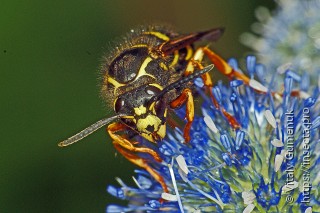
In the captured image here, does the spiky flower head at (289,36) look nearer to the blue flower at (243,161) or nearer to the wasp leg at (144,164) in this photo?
the blue flower at (243,161)

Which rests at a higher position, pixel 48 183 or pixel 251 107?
pixel 48 183

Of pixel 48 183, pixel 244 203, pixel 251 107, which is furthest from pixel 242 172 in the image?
pixel 48 183

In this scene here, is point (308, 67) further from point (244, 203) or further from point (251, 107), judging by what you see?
point (244, 203)

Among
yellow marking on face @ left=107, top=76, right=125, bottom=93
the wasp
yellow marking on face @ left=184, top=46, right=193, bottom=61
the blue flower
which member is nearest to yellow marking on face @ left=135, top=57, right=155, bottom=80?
the wasp

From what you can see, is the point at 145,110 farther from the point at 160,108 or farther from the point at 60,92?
the point at 60,92

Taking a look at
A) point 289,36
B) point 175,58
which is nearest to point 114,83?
point 175,58

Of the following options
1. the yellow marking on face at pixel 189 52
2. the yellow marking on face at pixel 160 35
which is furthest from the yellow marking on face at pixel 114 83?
the yellow marking on face at pixel 189 52

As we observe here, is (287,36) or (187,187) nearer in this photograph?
(187,187)
